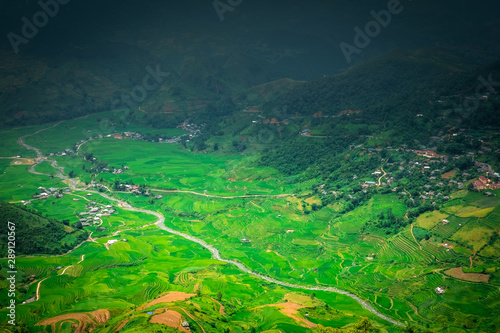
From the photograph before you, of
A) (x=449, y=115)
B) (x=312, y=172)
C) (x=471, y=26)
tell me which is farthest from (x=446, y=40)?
(x=312, y=172)

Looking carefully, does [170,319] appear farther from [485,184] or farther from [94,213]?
[485,184]

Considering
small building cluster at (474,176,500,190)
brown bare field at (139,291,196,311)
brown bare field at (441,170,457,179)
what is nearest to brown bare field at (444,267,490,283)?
small building cluster at (474,176,500,190)

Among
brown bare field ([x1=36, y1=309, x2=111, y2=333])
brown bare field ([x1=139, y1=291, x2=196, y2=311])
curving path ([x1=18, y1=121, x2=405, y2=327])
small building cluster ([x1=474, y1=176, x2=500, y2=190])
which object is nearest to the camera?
brown bare field ([x1=36, y1=309, x2=111, y2=333])

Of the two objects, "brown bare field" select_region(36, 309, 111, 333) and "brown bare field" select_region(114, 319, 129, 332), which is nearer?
"brown bare field" select_region(114, 319, 129, 332)

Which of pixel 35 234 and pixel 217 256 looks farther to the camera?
pixel 217 256

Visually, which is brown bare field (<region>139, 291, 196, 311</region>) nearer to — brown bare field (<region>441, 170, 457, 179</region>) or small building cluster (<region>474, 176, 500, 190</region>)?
small building cluster (<region>474, 176, 500, 190</region>)

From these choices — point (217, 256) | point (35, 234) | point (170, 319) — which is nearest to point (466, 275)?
point (217, 256)

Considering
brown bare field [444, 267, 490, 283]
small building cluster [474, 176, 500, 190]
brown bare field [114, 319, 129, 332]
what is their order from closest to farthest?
brown bare field [114, 319, 129, 332] → brown bare field [444, 267, 490, 283] → small building cluster [474, 176, 500, 190]

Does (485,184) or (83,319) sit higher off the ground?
(83,319)
